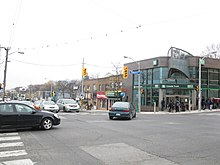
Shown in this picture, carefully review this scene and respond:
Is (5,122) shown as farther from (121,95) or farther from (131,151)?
(121,95)

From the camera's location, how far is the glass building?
41469 millimetres

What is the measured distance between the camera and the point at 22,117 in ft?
38.4

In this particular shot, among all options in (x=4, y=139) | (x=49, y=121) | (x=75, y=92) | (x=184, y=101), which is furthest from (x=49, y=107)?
(x=75, y=92)

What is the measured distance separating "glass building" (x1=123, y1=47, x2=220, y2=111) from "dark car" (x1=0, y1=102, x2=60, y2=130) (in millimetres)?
29601

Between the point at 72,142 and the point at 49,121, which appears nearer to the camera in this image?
the point at 72,142

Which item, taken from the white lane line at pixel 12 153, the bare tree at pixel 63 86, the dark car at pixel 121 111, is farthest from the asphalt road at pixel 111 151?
the bare tree at pixel 63 86

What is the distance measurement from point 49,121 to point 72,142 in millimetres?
3746

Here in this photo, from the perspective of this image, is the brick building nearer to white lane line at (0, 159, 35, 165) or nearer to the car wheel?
the car wheel

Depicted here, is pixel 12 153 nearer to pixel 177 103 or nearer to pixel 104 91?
pixel 177 103

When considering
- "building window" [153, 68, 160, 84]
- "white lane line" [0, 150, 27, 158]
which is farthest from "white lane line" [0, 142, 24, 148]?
"building window" [153, 68, 160, 84]

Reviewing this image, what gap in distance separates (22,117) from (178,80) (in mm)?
33649

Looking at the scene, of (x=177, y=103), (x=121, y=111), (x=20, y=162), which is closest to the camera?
(x=20, y=162)

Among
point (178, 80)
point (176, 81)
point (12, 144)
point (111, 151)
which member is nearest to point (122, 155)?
point (111, 151)

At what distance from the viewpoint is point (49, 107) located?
26.8m
